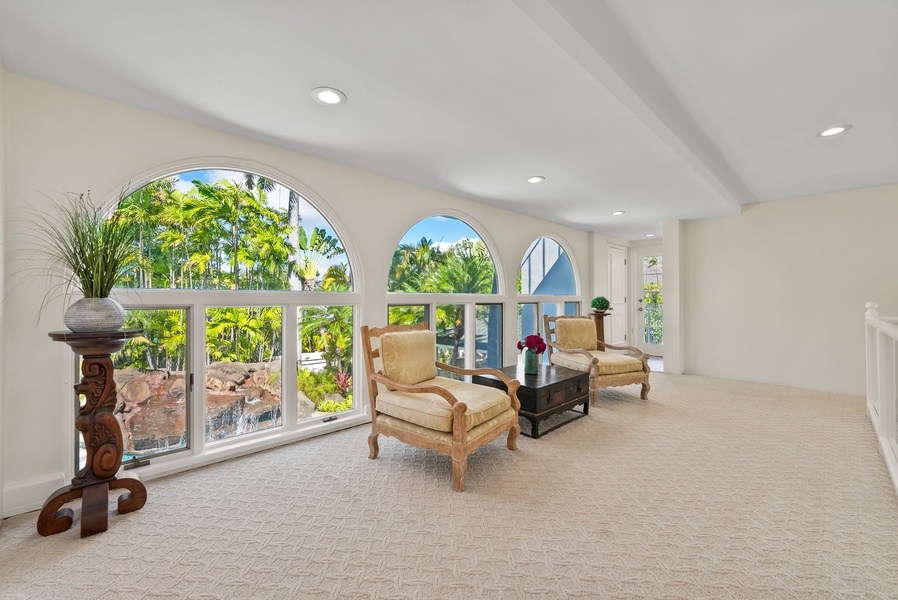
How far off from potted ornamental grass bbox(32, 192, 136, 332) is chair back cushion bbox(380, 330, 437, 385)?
5.00 ft

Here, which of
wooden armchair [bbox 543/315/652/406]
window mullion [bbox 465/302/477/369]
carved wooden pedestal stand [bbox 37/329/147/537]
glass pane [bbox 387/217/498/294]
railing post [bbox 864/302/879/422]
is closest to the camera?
carved wooden pedestal stand [bbox 37/329/147/537]

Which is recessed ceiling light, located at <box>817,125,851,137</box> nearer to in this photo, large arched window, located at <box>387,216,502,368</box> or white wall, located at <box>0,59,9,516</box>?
large arched window, located at <box>387,216,502,368</box>

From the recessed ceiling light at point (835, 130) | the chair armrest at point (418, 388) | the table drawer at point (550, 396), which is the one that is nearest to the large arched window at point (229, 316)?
the chair armrest at point (418, 388)

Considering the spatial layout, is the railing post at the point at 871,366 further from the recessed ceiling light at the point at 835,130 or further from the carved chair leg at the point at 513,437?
the carved chair leg at the point at 513,437

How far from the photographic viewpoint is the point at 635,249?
286 inches

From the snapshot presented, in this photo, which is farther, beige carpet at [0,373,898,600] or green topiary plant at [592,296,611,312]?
green topiary plant at [592,296,611,312]

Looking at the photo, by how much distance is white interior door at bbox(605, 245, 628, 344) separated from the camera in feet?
22.3

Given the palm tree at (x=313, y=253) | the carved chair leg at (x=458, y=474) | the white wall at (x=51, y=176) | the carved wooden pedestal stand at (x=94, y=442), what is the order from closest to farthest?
1. the carved wooden pedestal stand at (x=94, y=442)
2. the white wall at (x=51, y=176)
3. the carved chair leg at (x=458, y=474)
4. the palm tree at (x=313, y=253)

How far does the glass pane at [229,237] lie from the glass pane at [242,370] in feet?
0.89

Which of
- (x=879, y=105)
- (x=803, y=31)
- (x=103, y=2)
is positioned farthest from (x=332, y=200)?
(x=879, y=105)

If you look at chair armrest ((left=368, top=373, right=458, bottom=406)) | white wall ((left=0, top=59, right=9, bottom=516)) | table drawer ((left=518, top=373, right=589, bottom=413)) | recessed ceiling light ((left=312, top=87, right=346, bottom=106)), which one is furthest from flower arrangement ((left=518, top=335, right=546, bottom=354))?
white wall ((left=0, top=59, right=9, bottom=516))

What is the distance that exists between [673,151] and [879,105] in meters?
1.18

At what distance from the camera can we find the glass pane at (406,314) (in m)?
3.88

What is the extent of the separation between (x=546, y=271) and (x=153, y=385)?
4.88 m
